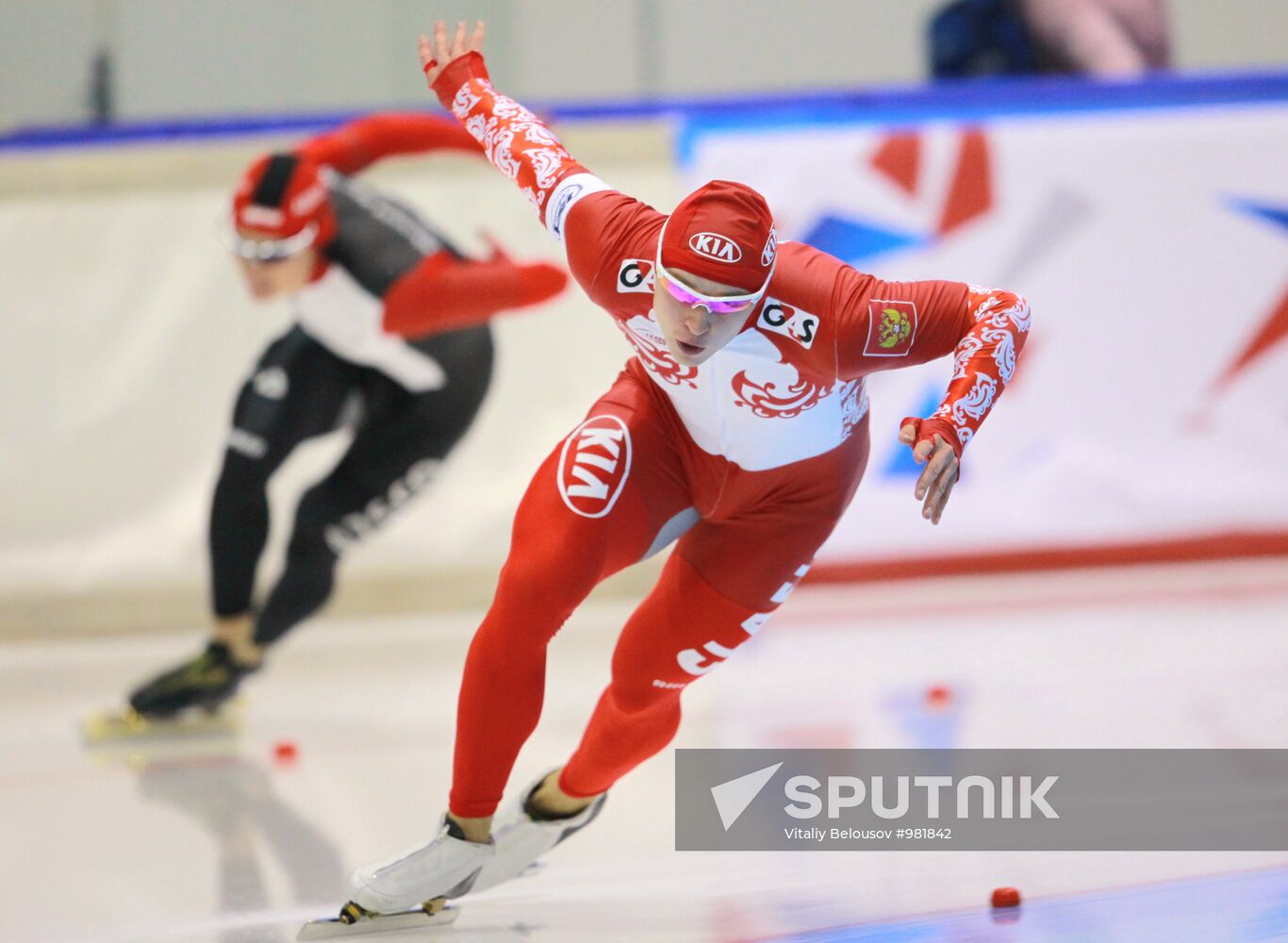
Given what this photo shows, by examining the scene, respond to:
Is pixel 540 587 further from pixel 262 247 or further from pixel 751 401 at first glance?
pixel 262 247

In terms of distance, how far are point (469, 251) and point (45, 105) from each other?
1.79 meters

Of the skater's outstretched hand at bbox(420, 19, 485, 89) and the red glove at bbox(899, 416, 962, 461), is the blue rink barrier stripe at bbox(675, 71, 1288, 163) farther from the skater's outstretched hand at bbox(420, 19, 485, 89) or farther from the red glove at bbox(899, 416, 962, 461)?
the red glove at bbox(899, 416, 962, 461)

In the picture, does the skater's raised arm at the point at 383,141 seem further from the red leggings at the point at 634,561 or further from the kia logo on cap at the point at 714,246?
the kia logo on cap at the point at 714,246

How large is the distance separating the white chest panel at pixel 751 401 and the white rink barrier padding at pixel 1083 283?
3.13 m

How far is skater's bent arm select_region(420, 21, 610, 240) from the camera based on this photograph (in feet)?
8.30

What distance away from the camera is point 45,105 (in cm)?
583

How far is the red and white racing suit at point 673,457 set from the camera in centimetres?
232

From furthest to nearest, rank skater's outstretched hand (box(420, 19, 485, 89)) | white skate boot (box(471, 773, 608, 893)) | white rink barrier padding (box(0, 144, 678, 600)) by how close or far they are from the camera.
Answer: white rink barrier padding (box(0, 144, 678, 600))
skater's outstretched hand (box(420, 19, 485, 89))
white skate boot (box(471, 773, 608, 893))

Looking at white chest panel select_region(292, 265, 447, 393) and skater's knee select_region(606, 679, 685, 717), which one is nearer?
skater's knee select_region(606, 679, 685, 717)

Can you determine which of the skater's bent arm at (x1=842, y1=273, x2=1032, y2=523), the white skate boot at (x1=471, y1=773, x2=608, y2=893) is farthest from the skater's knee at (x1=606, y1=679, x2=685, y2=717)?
the skater's bent arm at (x1=842, y1=273, x2=1032, y2=523)

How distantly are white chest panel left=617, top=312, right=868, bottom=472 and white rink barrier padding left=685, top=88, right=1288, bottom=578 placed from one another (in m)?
3.13

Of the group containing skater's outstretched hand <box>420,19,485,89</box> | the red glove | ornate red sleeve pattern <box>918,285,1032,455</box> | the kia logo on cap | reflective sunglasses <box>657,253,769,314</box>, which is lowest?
the red glove

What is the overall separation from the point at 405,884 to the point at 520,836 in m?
0.29

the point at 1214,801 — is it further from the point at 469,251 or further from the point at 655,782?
the point at 469,251
